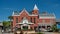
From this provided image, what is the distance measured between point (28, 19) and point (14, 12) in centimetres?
582

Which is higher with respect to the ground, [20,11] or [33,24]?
[20,11]

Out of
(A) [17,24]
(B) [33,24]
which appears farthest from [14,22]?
(B) [33,24]

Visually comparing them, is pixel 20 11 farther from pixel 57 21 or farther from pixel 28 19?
pixel 57 21

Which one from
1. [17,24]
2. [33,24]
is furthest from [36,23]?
[17,24]

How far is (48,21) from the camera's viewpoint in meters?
77.6

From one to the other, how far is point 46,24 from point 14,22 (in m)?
11.7

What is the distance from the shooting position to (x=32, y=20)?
78.7 m

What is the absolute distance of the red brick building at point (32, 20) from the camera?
253ft

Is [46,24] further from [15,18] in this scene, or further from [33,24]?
[15,18]

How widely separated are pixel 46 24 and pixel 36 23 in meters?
3.87

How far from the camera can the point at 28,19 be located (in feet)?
259

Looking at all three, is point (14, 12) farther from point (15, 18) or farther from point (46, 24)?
point (46, 24)

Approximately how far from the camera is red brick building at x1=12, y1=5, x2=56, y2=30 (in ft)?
253

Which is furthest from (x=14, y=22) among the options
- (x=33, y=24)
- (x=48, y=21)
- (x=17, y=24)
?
(x=48, y=21)
